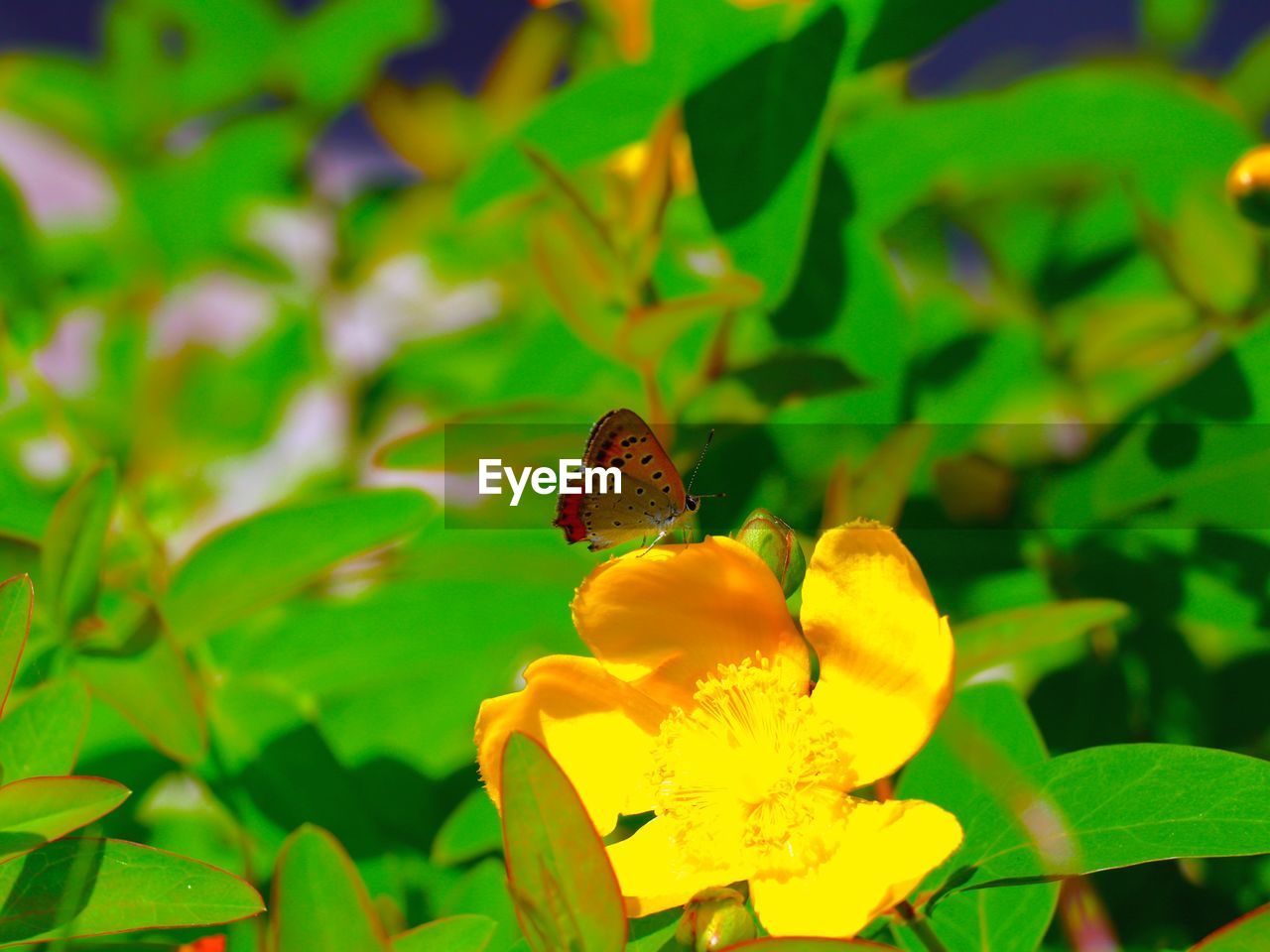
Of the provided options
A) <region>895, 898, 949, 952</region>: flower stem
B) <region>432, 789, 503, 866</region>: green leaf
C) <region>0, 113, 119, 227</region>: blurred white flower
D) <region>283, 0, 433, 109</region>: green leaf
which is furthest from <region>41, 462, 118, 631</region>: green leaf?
<region>0, 113, 119, 227</region>: blurred white flower

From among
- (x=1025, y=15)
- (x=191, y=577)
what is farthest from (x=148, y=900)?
(x=1025, y=15)

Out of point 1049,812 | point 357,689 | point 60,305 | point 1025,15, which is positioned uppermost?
point 1025,15

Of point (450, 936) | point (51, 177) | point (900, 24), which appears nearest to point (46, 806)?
point (450, 936)

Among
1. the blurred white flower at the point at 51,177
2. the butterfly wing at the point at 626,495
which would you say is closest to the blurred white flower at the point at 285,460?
the blurred white flower at the point at 51,177

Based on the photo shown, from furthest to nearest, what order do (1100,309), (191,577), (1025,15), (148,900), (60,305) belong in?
(1025,15) < (60,305) < (1100,309) < (191,577) < (148,900)

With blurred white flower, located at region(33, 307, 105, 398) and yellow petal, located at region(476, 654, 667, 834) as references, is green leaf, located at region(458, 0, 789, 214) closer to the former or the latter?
yellow petal, located at region(476, 654, 667, 834)

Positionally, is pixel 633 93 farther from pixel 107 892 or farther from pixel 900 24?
pixel 107 892

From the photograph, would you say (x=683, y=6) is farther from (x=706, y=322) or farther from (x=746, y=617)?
(x=746, y=617)
